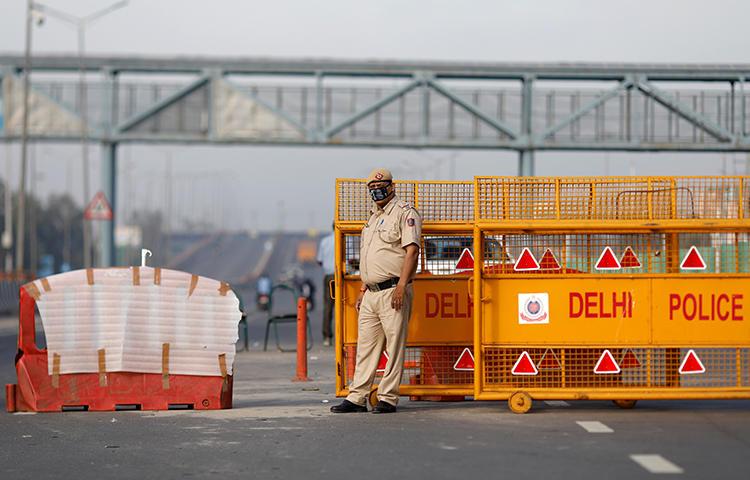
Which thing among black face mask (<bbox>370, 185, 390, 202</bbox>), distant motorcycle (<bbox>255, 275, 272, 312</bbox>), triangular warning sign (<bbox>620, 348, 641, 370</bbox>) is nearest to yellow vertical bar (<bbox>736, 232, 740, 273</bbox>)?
triangular warning sign (<bbox>620, 348, 641, 370</bbox>)

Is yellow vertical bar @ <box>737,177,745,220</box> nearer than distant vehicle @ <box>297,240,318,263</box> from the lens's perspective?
Yes

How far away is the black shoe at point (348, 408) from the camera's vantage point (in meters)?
11.9

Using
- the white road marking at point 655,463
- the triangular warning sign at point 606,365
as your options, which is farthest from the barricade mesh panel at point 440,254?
the white road marking at point 655,463

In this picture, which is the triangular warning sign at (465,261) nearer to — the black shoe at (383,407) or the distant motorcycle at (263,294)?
the black shoe at (383,407)

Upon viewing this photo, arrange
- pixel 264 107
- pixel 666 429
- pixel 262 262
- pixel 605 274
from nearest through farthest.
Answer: pixel 666 429, pixel 605 274, pixel 264 107, pixel 262 262

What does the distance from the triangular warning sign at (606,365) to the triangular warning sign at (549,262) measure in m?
0.84

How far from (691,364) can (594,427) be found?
1545mm

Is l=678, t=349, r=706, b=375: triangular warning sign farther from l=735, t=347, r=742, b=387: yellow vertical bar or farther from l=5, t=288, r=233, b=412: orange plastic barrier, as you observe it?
l=5, t=288, r=233, b=412: orange plastic barrier

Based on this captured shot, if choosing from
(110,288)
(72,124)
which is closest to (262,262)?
(72,124)

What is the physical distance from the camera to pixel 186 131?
42.5 metres

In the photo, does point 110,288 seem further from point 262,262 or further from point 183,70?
point 262,262

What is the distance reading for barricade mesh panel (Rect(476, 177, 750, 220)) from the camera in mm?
11812

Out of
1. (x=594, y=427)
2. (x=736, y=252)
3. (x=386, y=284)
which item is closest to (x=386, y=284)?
(x=386, y=284)

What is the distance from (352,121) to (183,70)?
5376mm
